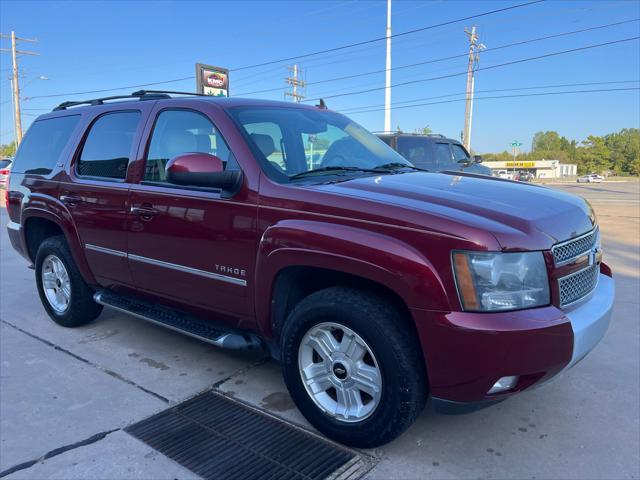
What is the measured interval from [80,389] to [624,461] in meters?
3.32

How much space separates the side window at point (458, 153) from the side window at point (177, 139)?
9.05m

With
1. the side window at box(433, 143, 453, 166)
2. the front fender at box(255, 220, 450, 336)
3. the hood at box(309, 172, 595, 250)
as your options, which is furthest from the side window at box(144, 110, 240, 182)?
the side window at box(433, 143, 453, 166)

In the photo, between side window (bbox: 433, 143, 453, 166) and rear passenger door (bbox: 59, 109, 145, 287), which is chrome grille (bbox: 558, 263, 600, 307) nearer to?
rear passenger door (bbox: 59, 109, 145, 287)

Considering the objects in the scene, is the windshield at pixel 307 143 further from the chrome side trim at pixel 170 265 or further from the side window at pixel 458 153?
the side window at pixel 458 153

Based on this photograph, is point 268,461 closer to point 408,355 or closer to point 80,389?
point 408,355

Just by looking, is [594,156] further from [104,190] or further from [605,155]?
[104,190]

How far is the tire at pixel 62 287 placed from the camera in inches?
176

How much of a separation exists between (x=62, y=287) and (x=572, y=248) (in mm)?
4275

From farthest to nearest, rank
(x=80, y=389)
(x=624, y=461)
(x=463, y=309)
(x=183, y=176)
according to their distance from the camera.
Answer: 1. (x=80, y=389)
2. (x=183, y=176)
3. (x=624, y=461)
4. (x=463, y=309)

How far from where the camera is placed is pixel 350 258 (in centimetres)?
247

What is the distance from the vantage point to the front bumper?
2.20 meters

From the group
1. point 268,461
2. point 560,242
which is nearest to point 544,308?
point 560,242

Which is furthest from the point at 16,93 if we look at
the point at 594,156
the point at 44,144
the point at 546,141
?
the point at 546,141

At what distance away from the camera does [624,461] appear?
2.62 m
